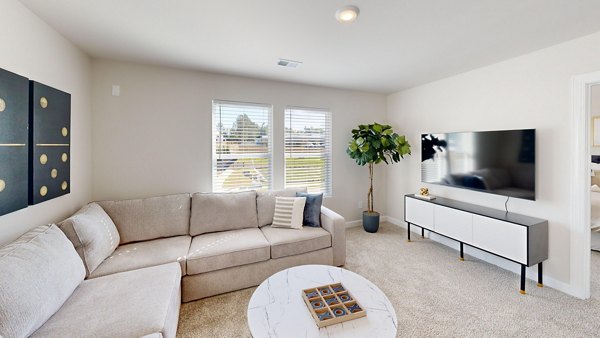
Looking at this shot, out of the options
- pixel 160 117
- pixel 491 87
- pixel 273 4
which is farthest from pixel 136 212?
pixel 491 87

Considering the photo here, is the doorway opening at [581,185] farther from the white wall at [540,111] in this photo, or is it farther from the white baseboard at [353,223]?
the white baseboard at [353,223]

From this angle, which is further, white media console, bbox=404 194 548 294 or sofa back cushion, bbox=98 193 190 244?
sofa back cushion, bbox=98 193 190 244

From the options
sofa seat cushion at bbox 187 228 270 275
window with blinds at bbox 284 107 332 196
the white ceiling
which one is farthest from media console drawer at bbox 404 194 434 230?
sofa seat cushion at bbox 187 228 270 275

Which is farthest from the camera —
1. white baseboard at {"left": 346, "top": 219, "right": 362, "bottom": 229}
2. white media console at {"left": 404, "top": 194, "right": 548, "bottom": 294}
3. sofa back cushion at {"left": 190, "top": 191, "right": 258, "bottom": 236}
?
white baseboard at {"left": 346, "top": 219, "right": 362, "bottom": 229}

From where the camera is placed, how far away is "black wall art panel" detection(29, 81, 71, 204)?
1796mm

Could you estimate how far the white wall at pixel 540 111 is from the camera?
2.25 m

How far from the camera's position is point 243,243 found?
7.82 feet

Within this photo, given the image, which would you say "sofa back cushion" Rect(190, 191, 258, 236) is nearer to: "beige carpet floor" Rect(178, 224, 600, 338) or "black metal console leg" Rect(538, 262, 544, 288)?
"beige carpet floor" Rect(178, 224, 600, 338)

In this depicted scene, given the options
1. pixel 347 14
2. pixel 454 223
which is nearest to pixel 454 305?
pixel 454 223

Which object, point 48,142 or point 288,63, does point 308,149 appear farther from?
point 48,142

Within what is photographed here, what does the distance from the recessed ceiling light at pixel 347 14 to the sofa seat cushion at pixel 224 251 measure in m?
2.11

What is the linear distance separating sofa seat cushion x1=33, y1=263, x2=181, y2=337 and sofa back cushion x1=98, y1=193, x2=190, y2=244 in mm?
720

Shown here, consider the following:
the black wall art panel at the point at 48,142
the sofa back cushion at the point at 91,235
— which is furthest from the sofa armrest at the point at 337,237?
the black wall art panel at the point at 48,142

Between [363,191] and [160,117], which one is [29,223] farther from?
[363,191]
